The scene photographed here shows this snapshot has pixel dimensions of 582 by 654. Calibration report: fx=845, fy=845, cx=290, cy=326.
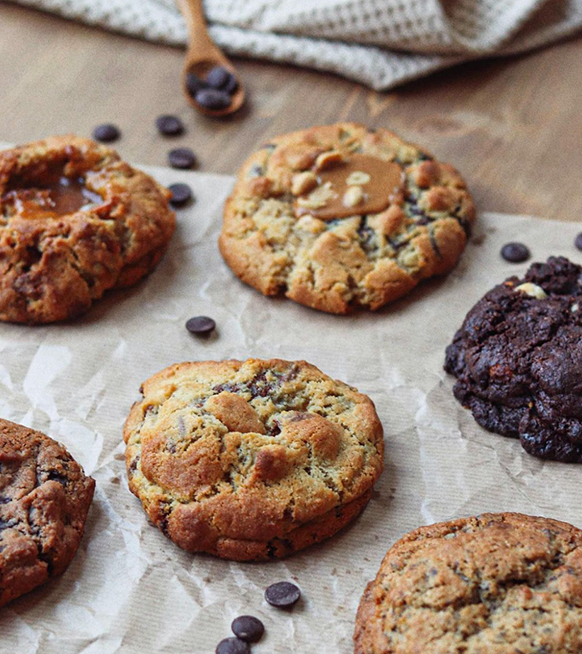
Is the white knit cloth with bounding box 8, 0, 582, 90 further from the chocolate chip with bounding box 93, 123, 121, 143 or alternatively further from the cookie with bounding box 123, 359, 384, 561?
the cookie with bounding box 123, 359, 384, 561

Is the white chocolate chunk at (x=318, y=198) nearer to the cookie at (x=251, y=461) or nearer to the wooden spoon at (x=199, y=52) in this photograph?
the cookie at (x=251, y=461)

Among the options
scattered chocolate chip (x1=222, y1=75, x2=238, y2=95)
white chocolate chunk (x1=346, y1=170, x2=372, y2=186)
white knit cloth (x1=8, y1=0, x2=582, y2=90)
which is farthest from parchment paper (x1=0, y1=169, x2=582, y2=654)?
white knit cloth (x1=8, y1=0, x2=582, y2=90)

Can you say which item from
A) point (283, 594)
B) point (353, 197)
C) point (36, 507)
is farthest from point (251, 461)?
point (353, 197)

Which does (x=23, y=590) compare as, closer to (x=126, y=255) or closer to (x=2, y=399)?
(x=2, y=399)

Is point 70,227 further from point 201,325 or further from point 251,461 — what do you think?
point 251,461

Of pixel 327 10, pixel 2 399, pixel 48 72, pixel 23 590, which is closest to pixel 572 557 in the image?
pixel 23 590
